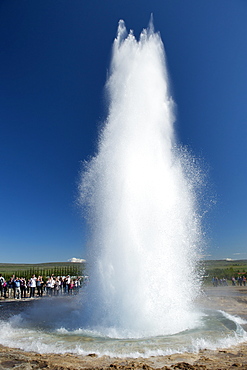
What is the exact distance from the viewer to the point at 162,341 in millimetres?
7496

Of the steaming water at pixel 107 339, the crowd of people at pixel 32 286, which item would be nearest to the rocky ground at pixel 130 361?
the steaming water at pixel 107 339

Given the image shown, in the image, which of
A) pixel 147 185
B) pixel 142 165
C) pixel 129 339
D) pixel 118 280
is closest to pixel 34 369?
pixel 129 339

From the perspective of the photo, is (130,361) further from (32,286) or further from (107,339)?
(32,286)

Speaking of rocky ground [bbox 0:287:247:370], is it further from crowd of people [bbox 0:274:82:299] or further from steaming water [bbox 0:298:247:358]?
crowd of people [bbox 0:274:82:299]

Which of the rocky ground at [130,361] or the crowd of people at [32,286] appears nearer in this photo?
the rocky ground at [130,361]

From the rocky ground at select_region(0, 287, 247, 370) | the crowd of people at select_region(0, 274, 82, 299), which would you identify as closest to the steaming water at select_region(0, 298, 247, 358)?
the rocky ground at select_region(0, 287, 247, 370)

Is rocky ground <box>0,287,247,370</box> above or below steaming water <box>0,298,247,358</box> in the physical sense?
above

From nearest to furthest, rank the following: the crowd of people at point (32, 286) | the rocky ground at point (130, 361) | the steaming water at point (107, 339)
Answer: the rocky ground at point (130, 361) → the steaming water at point (107, 339) → the crowd of people at point (32, 286)

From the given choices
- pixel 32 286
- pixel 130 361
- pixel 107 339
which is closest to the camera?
pixel 130 361

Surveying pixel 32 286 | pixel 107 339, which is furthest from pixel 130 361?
pixel 32 286

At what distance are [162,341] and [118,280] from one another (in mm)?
3088

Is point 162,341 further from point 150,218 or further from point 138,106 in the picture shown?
point 138,106

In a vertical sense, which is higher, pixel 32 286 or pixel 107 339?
pixel 107 339

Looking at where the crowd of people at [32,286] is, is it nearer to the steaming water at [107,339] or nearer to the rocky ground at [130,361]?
the steaming water at [107,339]
